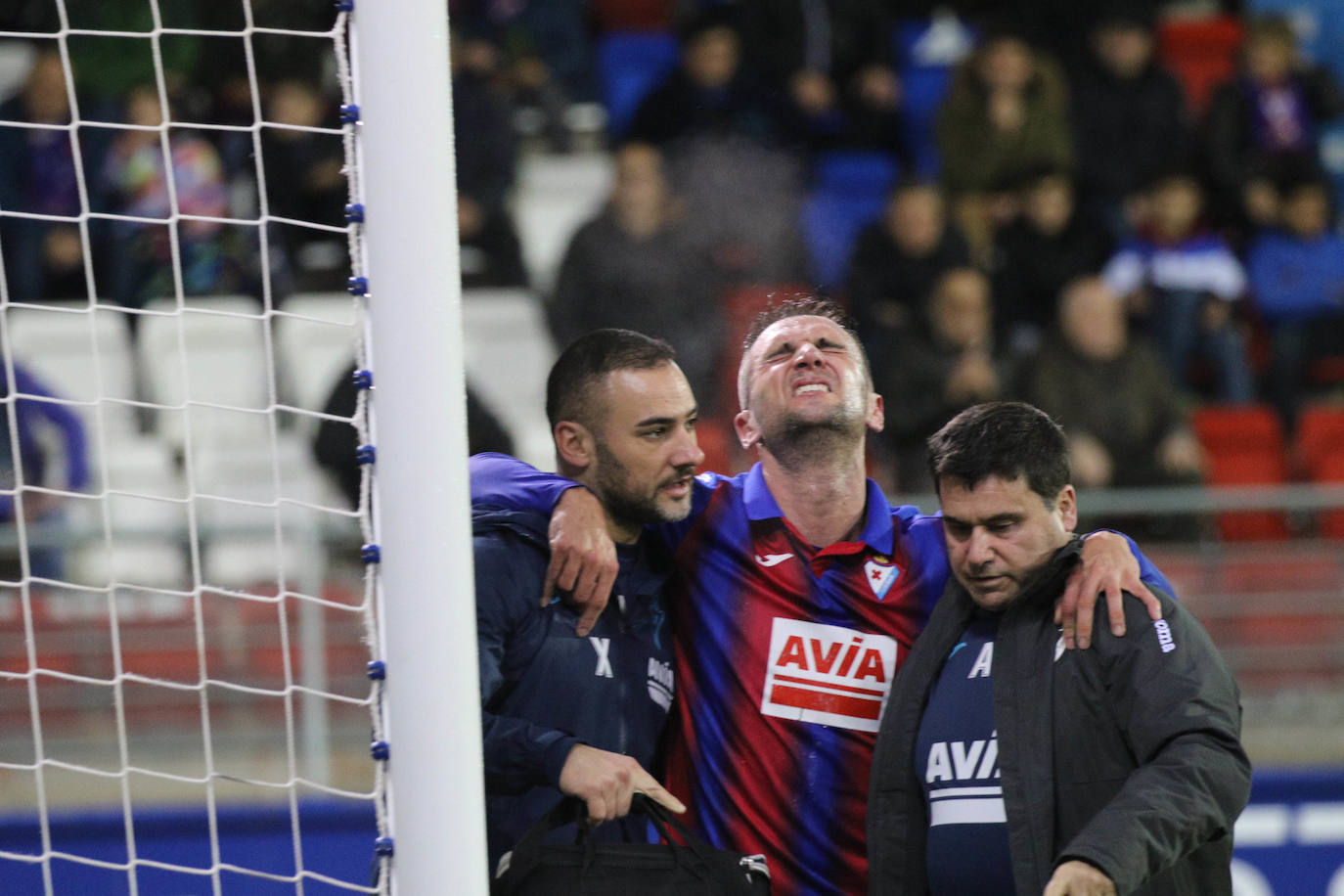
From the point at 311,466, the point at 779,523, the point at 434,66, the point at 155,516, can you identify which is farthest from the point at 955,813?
the point at 155,516

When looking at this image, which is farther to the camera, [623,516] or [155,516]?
[155,516]

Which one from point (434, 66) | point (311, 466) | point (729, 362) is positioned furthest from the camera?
point (729, 362)

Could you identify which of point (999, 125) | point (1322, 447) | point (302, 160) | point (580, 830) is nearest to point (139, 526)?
point (302, 160)

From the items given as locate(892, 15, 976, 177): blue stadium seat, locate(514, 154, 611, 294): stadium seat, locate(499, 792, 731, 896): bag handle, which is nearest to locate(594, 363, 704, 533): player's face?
locate(499, 792, 731, 896): bag handle

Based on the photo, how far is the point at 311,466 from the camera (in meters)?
6.10

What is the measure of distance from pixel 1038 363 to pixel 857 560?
3575 millimetres

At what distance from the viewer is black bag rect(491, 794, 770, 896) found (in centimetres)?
247

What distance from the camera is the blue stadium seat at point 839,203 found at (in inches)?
285

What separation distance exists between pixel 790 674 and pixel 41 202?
502 cm

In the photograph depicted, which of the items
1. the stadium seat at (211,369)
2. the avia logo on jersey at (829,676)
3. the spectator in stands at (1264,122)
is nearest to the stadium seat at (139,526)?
the stadium seat at (211,369)

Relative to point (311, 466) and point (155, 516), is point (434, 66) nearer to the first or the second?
point (311, 466)

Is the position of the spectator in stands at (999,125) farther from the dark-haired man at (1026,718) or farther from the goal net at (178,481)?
the dark-haired man at (1026,718)

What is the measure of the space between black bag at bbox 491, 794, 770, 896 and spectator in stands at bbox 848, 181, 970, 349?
432 centimetres

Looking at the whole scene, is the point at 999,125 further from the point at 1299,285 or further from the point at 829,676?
the point at 829,676
